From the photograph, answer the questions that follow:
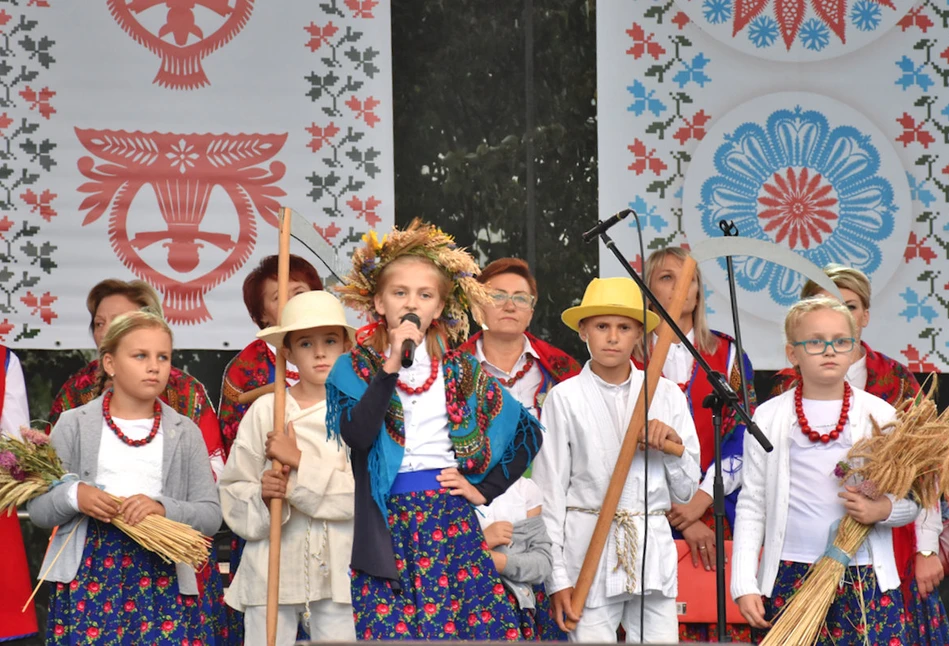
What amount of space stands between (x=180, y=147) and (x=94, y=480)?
202 centimetres

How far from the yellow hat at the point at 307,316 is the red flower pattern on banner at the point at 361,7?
180cm

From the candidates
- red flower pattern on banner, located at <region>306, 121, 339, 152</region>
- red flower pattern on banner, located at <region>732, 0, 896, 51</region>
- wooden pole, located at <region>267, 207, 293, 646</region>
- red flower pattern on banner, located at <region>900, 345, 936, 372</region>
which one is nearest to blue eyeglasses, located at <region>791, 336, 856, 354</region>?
wooden pole, located at <region>267, 207, 293, 646</region>

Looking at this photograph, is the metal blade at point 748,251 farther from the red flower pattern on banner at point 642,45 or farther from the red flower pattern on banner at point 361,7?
the red flower pattern on banner at point 361,7

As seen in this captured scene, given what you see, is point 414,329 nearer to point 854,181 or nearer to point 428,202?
point 428,202

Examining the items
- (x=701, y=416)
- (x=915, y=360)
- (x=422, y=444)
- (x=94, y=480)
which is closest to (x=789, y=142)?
(x=915, y=360)

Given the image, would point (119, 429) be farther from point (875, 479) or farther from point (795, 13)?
point (795, 13)

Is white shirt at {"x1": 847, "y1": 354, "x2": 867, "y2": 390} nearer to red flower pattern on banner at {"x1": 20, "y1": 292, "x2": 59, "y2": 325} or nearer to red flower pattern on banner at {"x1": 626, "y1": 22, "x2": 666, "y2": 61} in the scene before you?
red flower pattern on banner at {"x1": 626, "y1": 22, "x2": 666, "y2": 61}

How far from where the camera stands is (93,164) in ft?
18.1

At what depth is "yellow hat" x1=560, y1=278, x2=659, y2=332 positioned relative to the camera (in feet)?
14.1

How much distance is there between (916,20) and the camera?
583 cm

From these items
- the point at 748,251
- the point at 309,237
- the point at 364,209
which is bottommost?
the point at 748,251

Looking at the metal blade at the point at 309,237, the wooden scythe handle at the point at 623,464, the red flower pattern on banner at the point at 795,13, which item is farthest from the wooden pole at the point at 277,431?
the red flower pattern on banner at the point at 795,13

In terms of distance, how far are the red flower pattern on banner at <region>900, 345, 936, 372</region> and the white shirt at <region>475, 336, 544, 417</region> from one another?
1.95 metres

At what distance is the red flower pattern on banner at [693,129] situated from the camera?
19.0ft
